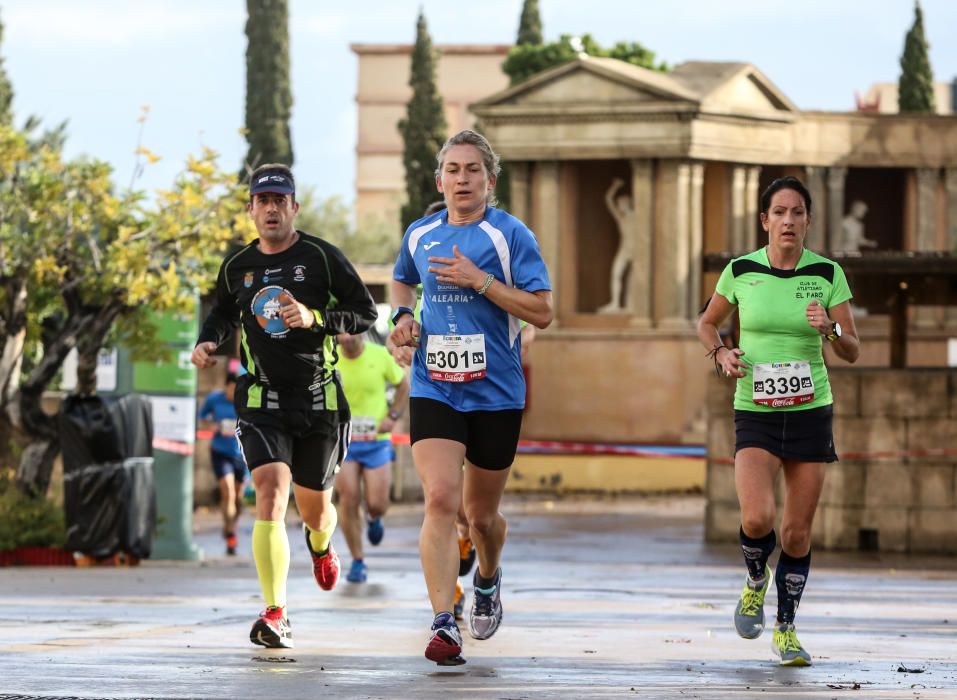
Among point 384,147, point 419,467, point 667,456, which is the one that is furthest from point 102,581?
point 384,147

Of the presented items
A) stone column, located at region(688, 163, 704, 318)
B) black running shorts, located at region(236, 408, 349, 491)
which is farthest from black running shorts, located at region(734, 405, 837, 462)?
stone column, located at region(688, 163, 704, 318)

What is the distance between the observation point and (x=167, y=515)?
63.8 feet

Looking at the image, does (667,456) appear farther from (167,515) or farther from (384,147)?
(384,147)

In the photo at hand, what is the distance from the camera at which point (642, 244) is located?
42.0 m

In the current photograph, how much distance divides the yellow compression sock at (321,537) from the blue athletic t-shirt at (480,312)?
69.9 inches

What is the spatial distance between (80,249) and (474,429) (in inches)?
407

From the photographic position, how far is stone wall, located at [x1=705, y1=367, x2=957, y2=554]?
20.5m

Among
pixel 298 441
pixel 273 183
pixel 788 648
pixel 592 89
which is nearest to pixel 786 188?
pixel 788 648

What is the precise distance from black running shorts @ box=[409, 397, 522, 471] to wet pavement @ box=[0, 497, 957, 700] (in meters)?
0.81

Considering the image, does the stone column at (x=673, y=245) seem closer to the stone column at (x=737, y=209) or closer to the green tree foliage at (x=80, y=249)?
the stone column at (x=737, y=209)

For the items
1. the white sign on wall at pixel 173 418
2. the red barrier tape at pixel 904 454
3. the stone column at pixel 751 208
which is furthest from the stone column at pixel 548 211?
the white sign on wall at pixel 173 418

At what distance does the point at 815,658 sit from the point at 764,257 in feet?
5.60

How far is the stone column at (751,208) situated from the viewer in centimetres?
4291

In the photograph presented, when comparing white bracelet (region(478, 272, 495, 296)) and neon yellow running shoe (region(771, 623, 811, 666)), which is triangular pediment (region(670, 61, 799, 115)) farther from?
white bracelet (region(478, 272, 495, 296))
